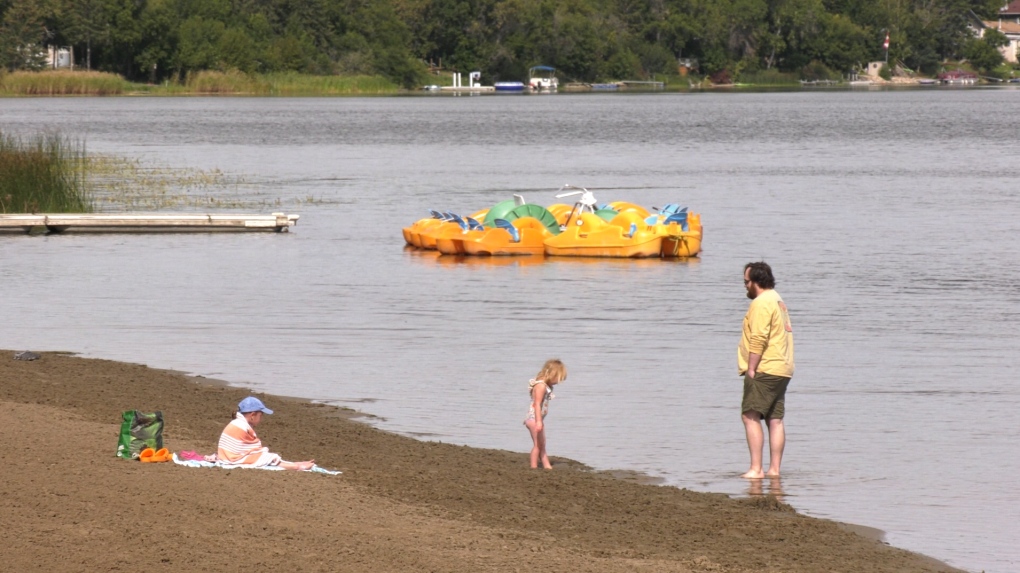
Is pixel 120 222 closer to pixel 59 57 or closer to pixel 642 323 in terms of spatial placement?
pixel 642 323

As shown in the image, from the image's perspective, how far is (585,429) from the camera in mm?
14555

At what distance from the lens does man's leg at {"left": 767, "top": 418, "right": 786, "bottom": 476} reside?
12.4 m

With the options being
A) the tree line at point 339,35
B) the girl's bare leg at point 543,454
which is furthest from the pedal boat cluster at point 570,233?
the tree line at point 339,35

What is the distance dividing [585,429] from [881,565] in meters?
4.98

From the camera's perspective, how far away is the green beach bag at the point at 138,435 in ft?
34.3

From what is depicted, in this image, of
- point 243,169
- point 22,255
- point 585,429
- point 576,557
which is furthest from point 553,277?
point 243,169

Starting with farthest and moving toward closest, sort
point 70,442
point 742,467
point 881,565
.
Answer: point 742,467, point 70,442, point 881,565

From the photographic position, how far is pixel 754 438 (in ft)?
40.7

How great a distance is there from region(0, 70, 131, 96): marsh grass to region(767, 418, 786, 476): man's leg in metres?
135

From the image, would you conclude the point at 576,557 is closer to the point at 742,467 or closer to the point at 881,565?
the point at 881,565

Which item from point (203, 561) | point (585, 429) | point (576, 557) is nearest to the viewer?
point (203, 561)

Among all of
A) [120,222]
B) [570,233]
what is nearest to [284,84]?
[120,222]

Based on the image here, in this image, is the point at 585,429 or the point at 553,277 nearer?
the point at 585,429

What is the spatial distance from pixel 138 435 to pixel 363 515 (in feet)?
6.18
